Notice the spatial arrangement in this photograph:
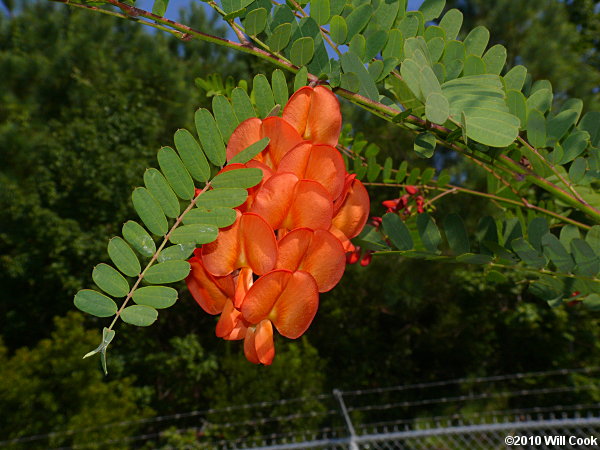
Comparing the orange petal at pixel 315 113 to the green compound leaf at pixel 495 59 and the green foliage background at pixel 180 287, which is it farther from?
the green foliage background at pixel 180 287

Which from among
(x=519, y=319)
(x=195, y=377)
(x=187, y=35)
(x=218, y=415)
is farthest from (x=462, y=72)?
(x=195, y=377)

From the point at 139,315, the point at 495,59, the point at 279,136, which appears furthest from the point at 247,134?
the point at 495,59

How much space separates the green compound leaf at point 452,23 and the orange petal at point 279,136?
20 centimetres

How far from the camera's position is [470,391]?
393 centimetres

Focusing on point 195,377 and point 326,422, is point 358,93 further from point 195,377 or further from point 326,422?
point 195,377

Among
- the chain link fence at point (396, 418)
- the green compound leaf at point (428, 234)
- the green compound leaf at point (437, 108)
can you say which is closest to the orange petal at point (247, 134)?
the green compound leaf at point (437, 108)

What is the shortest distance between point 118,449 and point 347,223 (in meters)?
2.57

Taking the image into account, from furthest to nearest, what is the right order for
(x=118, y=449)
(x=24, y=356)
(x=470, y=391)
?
(x=470, y=391)
(x=24, y=356)
(x=118, y=449)

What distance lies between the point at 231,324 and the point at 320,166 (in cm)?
11

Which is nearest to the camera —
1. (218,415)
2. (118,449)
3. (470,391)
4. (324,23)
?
(324,23)

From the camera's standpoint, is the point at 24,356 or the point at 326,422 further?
the point at 326,422

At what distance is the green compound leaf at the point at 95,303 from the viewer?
0.25 metres

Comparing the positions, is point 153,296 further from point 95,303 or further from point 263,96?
point 263,96

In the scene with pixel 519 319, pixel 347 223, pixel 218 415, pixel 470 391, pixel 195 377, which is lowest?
pixel 195 377
